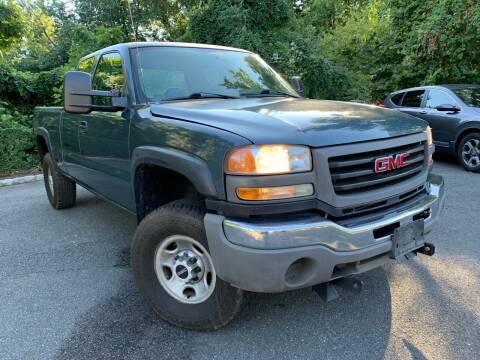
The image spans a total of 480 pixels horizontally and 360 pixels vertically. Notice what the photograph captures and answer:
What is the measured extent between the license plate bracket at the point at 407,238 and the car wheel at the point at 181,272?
0.96 m

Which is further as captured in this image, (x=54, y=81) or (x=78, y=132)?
(x=54, y=81)

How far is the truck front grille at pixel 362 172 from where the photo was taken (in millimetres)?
2252

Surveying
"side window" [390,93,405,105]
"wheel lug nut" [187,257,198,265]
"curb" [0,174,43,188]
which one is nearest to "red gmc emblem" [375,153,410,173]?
"wheel lug nut" [187,257,198,265]

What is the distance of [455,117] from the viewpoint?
287 inches

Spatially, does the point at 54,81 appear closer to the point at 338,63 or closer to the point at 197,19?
the point at 197,19

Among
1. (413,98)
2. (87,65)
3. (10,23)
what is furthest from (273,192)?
(10,23)

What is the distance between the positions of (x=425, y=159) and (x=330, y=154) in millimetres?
1102

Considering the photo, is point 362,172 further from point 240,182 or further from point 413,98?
point 413,98

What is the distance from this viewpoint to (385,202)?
2.48 m

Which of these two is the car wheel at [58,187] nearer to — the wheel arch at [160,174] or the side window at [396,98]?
the wheel arch at [160,174]

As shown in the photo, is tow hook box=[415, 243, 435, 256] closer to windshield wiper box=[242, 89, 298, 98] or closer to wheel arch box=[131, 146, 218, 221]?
wheel arch box=[131, 146, 218, 221]

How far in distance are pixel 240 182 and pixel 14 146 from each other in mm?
8296

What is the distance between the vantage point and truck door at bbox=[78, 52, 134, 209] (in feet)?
10.5

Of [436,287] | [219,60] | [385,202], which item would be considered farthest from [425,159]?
[219,60]
